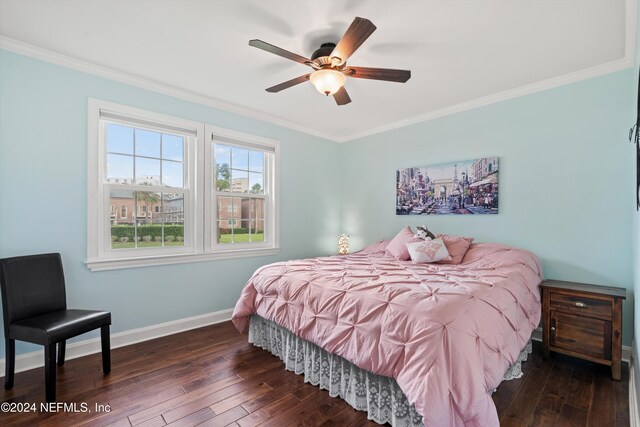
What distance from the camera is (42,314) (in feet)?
7.36

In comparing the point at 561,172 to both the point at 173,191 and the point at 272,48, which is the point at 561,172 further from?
the point at 173,191

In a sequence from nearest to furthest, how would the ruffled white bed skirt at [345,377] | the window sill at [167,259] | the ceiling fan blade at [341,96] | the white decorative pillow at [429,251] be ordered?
the ruffled white bed skirt at [345,377] → the ceiling fan blade at [341,96] → the window sill at [167,259] → the white decorative pillow at [429,251]

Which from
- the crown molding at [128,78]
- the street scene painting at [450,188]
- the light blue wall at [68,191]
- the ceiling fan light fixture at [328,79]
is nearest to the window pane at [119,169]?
the light blue wall at [68,191]

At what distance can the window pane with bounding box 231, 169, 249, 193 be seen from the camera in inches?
147

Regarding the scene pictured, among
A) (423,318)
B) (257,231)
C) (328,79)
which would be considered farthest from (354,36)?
(257,231)

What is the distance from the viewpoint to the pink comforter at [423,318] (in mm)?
1382

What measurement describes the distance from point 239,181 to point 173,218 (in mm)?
908

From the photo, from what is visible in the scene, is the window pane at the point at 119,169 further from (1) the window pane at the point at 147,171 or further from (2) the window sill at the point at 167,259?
(2) the window sill at the point at 167,259

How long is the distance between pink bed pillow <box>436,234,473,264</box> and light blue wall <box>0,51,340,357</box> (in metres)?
2.54

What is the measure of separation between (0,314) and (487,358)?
3.36 meters

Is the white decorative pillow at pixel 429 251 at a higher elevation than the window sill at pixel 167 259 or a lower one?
higher

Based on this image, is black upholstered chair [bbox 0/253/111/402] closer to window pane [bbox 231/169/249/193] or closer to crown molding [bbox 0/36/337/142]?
crown molding [bbox 0/36/337/142]

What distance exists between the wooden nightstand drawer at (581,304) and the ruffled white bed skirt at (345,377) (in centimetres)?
48

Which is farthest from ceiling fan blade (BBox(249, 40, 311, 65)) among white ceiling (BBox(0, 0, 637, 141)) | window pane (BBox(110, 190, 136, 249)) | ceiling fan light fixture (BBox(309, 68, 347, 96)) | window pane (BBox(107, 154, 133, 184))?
window pane (BBox(110, 190, 136, 249))
